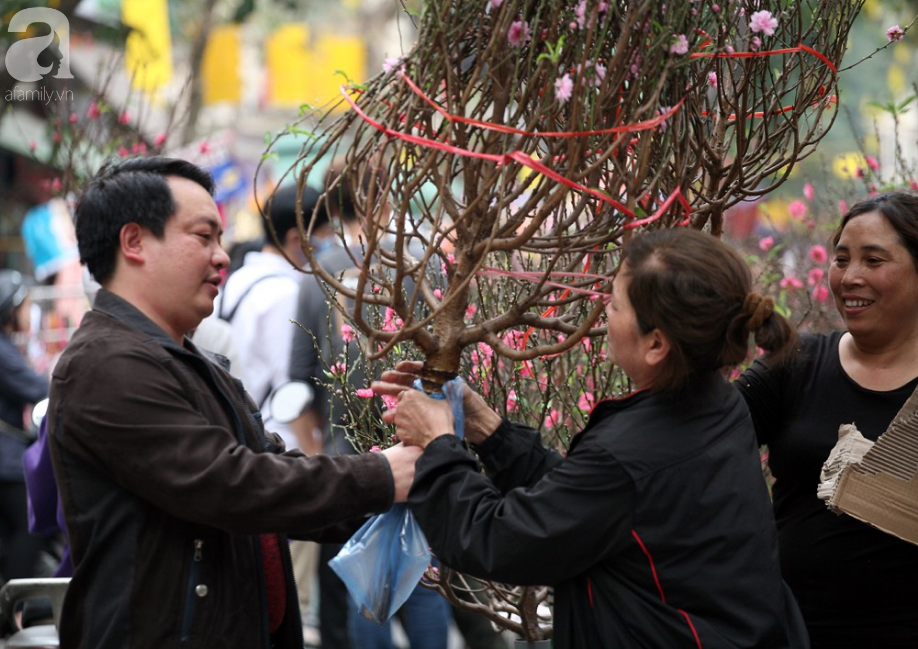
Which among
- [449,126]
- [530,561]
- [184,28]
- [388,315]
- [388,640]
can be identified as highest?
[184,28]

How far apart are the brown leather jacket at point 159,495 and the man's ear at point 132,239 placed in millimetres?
159

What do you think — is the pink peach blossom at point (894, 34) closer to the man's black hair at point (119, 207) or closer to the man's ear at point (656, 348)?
the man's ear at point (656, 348)

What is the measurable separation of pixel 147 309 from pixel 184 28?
707 inches

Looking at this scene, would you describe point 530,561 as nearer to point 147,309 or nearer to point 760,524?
point 760,524

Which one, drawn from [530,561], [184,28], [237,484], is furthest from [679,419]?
[184,28]

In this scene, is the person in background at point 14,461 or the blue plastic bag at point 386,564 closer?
the blue plastic bag at point 386,564

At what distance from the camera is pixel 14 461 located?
6.36 m

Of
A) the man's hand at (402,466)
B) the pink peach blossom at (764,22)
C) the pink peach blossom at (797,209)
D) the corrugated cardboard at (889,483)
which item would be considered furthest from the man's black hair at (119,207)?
the pink peach blossom at (797,209)

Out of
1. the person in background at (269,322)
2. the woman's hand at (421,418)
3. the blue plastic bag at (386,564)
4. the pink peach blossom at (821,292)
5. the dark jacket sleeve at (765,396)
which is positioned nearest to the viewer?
the woman's hand at (421,418)

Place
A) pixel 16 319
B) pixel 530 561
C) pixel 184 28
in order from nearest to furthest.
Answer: pixel 530 561, pixel 16 319, pixel 184 28

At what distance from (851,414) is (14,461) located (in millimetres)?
4885

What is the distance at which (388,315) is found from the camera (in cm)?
321

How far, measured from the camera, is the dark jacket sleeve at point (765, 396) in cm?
317

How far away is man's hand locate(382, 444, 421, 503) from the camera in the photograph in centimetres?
249
